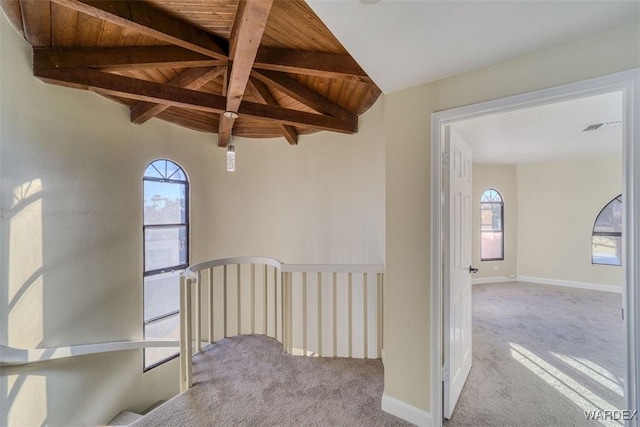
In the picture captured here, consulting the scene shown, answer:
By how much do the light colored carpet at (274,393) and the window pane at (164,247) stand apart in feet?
5.12

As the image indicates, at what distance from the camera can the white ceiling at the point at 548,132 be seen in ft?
8.29

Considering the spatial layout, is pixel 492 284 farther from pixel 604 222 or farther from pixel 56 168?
pixel 56 168

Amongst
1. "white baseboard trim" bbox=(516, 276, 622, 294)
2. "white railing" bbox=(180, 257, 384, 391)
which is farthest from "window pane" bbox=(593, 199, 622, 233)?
"white railing" bbox=(180, 257, 384, 391)

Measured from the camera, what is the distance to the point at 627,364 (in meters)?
1.21

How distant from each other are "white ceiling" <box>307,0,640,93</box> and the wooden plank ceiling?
0.47m

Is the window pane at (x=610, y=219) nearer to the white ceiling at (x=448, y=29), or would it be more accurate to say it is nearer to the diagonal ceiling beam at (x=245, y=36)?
the white ceiling at (x=448, y=29)

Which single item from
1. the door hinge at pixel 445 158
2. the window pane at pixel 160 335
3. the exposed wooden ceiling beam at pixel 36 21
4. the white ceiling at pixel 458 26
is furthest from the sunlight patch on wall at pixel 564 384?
the exposed wooden ceiling beam at pixel 36 21

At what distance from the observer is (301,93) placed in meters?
2.67

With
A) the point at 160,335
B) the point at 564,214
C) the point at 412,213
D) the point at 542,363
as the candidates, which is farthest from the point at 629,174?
the point at 564,214

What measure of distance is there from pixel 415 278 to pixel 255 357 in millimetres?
1769

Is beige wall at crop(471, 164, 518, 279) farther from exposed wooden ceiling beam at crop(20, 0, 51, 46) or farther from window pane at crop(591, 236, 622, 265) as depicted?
exposed wooden ceiling beam at crop(20, 0, 51, 46)

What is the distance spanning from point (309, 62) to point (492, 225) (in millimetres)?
5514

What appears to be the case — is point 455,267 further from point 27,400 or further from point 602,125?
point 27,400

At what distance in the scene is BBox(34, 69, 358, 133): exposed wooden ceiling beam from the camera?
208 centimetres
